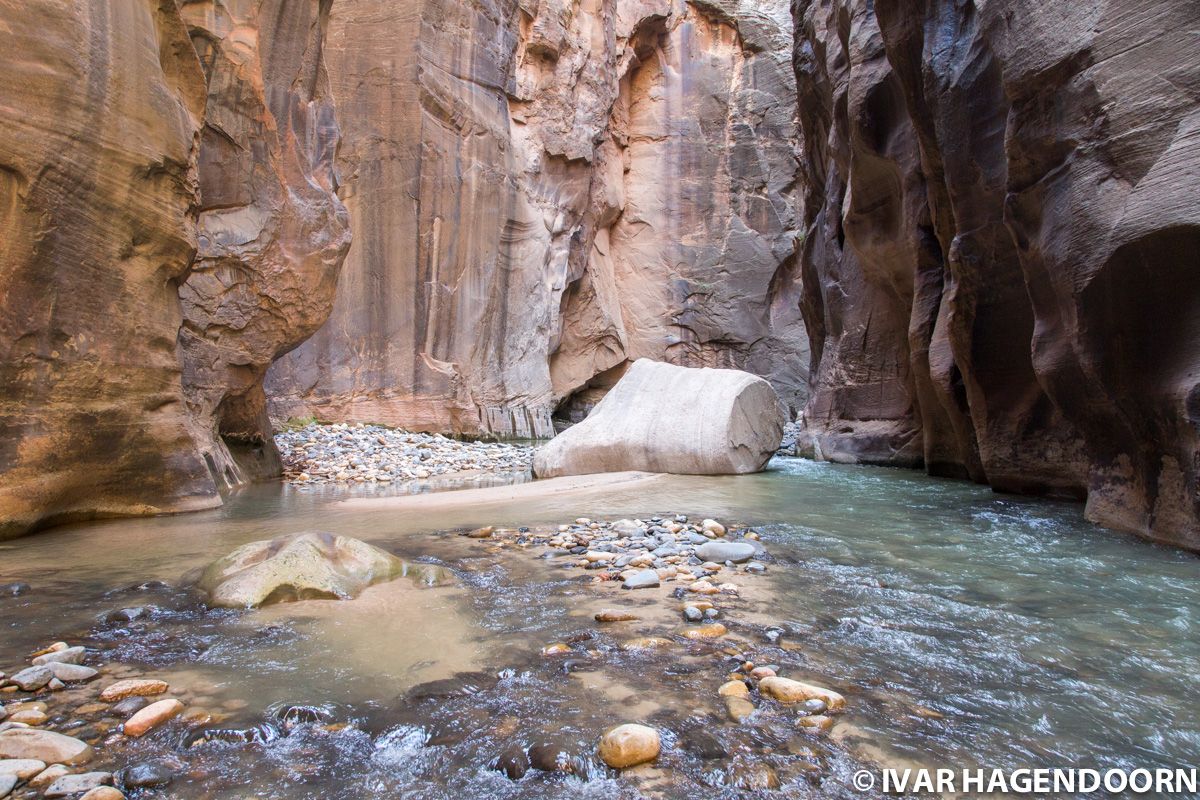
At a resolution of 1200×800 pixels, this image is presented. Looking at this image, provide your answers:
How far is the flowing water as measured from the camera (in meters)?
1.74

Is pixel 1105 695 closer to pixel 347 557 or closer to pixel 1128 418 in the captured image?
pixel 347 557

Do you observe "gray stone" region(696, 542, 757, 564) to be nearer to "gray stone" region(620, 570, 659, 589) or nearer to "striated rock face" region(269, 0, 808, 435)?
"gray stone" region(620, 570, 659, 589)

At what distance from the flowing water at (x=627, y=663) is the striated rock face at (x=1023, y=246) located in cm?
126

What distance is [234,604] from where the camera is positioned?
2.97 meters

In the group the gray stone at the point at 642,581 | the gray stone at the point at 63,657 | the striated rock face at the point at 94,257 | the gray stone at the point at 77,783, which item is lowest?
the gray stone at the point at 642,581

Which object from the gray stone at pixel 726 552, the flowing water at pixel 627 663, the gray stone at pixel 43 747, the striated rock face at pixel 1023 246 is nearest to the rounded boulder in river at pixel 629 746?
the flowing water at pixel 627 663

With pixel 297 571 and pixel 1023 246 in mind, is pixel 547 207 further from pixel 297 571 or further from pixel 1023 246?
pixel 297 571

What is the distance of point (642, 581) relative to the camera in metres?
3.42

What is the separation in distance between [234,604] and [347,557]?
56 cm

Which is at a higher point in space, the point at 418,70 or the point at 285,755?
the point at 418,70

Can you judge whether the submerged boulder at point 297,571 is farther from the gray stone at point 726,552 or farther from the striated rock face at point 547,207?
the striated rock face at point 547,207

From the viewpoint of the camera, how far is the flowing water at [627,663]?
1.74 m

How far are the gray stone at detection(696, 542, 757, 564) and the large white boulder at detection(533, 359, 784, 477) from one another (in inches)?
203

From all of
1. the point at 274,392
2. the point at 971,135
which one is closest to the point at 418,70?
the point at 274,392
